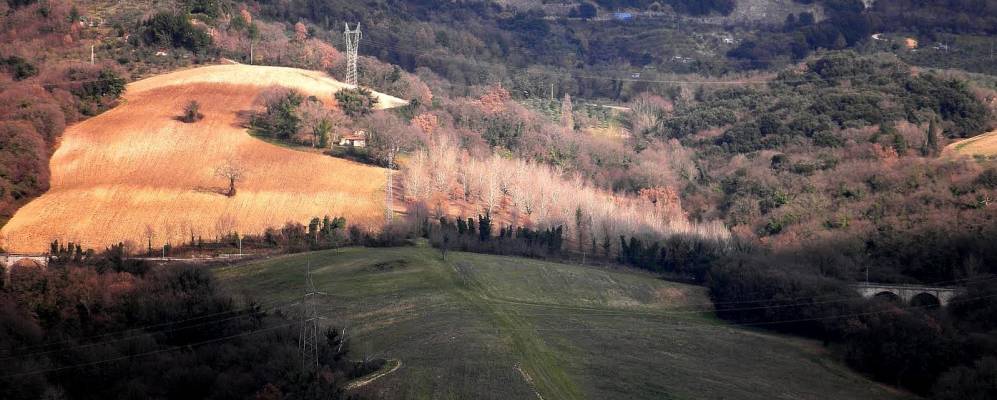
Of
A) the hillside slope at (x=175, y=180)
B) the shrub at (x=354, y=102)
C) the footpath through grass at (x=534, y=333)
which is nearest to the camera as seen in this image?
the footpath through grass at (x=534, y=333)

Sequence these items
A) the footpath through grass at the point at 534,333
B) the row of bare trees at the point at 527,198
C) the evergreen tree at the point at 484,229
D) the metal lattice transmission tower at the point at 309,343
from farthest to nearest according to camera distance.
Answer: the row of bare trees at the point at 527,198 < the evergreen tree at the point at 484,229 < the footpath through grass at the point at 534,333 < the metal lattice transmission tower at the point at 309,343

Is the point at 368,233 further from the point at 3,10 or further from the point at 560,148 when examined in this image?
the point at 3,10

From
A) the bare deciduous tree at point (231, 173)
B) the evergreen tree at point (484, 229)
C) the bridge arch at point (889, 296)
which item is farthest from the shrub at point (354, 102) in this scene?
the bridge arch at point (889, 296)

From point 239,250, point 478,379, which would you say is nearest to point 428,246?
point 239,250

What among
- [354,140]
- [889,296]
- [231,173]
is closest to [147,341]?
[231,173]

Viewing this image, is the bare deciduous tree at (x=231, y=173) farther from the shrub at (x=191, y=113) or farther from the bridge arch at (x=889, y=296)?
the bridge arch at (x=889, y=296)

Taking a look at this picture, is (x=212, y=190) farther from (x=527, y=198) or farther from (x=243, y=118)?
(x=527, y=198)

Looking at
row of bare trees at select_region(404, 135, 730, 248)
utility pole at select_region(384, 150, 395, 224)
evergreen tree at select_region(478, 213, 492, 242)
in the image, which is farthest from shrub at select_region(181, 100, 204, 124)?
evergreen tree at select_region(478, 213, 492, 242)
